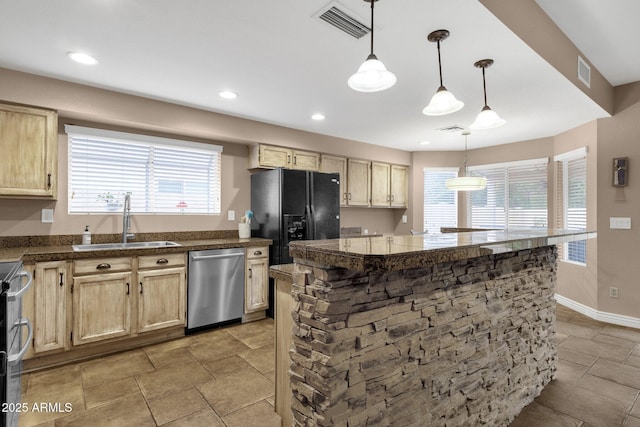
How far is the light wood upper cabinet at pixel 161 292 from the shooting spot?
3.07 m

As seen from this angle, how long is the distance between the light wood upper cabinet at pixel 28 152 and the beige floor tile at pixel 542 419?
397cm

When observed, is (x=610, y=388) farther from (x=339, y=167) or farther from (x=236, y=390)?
(x=339, y=167)

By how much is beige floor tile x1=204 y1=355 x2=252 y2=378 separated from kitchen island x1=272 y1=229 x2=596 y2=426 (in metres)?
0.95

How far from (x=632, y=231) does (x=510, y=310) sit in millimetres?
2800

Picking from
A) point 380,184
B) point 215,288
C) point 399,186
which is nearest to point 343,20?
point 215,288

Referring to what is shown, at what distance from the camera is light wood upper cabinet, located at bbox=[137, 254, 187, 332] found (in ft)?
10.1

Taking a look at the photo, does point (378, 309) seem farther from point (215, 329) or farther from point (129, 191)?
point (129, 191)

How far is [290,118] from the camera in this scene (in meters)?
4.07

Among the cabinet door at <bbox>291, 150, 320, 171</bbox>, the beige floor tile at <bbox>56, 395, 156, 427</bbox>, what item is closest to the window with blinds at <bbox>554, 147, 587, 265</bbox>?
the cabinet door at <bbox>291, 150, 320, 171</bbox>

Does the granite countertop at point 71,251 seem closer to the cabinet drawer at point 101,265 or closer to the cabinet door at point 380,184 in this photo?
the cabinet drawer at point 101,265

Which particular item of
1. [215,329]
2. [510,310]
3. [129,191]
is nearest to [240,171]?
[129,191]

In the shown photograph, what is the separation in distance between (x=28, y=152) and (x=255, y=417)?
283 centimetres

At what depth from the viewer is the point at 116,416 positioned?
2.04 meters

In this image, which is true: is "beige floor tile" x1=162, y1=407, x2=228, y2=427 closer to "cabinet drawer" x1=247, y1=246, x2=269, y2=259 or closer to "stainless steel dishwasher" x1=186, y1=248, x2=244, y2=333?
"stainless steel dishwasher" x1=186, y1=248, x2=244, y2=333
